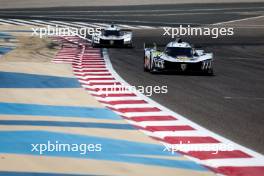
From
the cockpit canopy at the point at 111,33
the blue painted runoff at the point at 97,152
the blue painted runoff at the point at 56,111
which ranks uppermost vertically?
the blue painted runoff at the point at 97,152

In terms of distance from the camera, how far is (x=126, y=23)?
52.0 m

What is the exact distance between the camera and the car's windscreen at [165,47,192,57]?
72.5 ft

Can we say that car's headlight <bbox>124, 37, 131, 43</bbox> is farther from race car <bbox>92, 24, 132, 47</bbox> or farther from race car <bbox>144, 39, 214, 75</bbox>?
race car <bbox>144, 39, 214, 75</bbox>

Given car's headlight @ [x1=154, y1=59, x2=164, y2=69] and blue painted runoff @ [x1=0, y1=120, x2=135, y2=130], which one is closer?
blue painted runoff @ [x1=0, y1=120, x2=135, y2=130]

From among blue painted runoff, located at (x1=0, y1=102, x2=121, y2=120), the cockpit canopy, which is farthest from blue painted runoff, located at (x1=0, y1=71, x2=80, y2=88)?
the cockpit canopy

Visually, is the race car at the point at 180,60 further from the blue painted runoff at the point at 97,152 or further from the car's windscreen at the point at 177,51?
the blue painted runoff at the point at 97,152

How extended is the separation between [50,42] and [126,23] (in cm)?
1787

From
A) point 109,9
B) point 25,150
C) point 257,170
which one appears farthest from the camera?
point 109,9

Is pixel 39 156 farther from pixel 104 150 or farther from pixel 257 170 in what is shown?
pixel 257 170

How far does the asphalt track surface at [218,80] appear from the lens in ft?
42.0

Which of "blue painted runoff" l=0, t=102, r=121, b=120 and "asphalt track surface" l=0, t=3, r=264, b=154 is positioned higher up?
"blue painted runoff" l=0, t=102, r=121, b=120

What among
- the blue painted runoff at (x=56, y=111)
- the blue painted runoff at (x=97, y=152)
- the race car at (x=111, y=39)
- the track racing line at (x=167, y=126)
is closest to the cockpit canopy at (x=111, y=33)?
the race car at (x=111, y=39)

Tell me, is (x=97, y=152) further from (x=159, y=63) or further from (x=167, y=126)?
(x=159, y=63)

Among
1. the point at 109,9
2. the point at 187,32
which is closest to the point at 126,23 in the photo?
the point at 187,32
